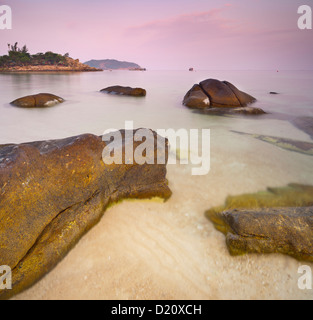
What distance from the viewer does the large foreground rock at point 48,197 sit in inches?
71.5

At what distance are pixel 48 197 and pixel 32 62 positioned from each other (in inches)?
3929

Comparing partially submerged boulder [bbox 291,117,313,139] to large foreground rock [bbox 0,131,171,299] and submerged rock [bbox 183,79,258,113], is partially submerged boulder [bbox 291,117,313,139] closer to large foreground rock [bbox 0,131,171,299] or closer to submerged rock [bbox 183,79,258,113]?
submerged rock [bbox 183,79,258,113]

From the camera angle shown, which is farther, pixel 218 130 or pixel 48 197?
pixel 218 130

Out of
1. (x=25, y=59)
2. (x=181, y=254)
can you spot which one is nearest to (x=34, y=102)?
(x=181, y=254)

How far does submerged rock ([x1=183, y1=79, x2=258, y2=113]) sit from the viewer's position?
10.4 m

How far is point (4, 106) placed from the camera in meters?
9.25

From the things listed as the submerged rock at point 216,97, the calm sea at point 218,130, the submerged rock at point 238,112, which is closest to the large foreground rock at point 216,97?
the submerged rock at point 216,97

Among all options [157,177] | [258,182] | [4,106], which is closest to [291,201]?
[258,182]

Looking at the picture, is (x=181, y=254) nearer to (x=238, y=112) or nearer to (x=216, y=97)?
(x=238, y=112)

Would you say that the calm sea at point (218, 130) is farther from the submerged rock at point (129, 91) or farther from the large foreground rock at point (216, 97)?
the submerged rock at point (129, 91)

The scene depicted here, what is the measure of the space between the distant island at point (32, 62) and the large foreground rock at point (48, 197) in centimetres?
8021

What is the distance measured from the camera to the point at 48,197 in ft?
6.99

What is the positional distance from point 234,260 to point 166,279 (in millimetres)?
771

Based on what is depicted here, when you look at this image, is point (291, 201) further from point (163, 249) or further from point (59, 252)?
point (59, 252)
